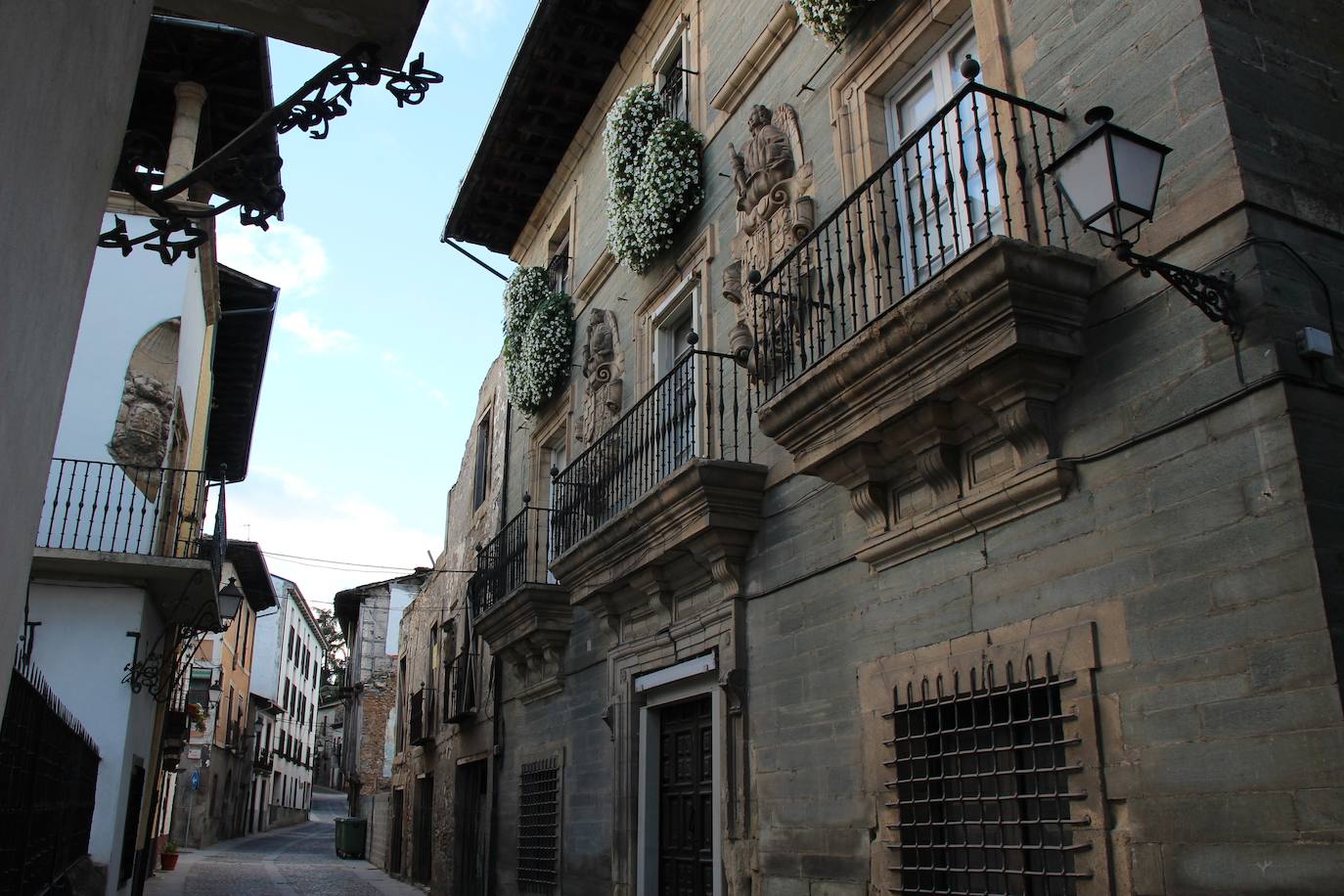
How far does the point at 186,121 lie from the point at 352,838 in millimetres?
22354

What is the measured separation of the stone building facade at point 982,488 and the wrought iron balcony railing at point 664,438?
45 millimetres

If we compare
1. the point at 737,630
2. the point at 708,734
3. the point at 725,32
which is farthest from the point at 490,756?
the point at 725,32

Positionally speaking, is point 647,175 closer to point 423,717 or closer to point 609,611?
point 609,611

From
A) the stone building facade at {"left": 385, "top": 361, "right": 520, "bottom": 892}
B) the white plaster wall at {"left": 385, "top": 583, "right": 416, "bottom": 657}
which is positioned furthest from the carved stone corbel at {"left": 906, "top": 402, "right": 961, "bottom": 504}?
the white plaster wall at {"left": 385, "top": 583, "right": 416, "bottom": 657}

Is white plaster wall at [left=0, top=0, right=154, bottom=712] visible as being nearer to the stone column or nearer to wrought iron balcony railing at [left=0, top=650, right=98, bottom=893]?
wrought iron balcony railing at [left=0, top=650, right=98, bottom=893]

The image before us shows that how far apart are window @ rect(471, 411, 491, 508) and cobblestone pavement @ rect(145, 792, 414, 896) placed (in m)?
6.33

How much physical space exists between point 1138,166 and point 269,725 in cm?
4781

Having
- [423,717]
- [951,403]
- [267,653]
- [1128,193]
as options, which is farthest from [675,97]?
[267,653]

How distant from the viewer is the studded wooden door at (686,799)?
7578 mm

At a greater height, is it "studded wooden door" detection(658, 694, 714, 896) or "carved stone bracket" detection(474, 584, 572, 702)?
"carved stone bracket" detection(474, 584, 572, 702)

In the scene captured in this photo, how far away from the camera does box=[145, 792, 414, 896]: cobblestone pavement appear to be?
16.7 m

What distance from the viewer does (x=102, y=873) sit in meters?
9.71

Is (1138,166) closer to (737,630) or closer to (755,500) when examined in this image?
(755,500)

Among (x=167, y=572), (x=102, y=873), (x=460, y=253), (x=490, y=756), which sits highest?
(x=460, y=253)
